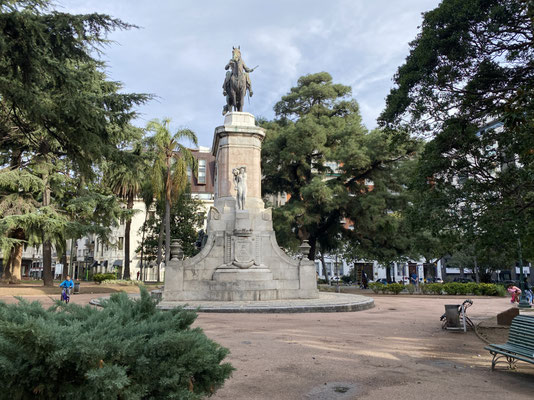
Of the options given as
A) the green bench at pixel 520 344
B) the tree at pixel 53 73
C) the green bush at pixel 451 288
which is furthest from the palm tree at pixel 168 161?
the green bench at pixel 520 344

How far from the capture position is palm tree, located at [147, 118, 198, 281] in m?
28.7

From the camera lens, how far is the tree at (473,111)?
892 cm

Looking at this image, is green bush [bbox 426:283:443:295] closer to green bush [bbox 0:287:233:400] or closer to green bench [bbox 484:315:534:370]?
green bench [bbox 484:315:534:370]

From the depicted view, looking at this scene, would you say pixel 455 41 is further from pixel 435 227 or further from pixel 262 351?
pixel 262 351

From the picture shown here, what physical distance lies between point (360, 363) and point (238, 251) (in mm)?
10764

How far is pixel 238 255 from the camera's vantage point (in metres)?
17.2

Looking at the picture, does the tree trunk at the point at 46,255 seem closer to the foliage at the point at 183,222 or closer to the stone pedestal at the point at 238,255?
the foliage at the point at 183,222

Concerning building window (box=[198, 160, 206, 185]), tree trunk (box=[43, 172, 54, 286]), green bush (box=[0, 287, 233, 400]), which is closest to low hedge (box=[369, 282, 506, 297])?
tree trunk (box=[43, 172, 54, 286])

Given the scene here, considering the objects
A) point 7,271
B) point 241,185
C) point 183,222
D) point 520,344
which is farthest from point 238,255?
point 7,271

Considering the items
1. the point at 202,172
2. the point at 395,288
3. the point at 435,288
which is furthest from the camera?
the point at 202,172

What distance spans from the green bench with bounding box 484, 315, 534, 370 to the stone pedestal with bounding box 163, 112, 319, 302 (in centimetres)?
1096

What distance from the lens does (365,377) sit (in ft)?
19.5

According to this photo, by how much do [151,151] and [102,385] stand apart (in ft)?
92.7

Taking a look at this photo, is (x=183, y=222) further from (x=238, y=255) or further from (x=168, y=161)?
(x=238, y=255)
